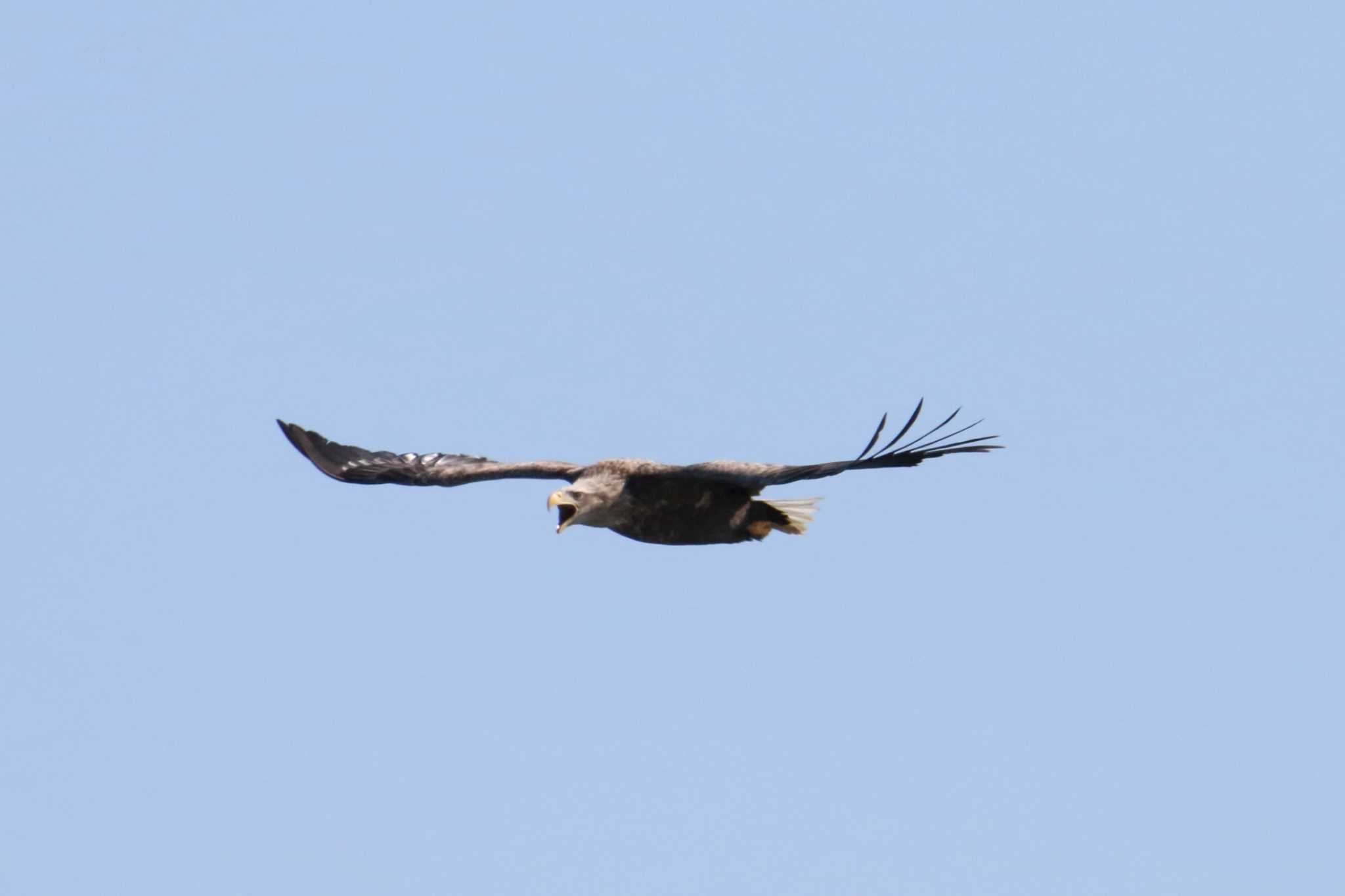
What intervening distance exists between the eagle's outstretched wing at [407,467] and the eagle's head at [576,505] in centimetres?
100

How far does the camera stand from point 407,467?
19.3 metres

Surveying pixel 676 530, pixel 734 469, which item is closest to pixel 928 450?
pixel 734 469

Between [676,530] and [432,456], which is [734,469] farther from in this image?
[432,456]

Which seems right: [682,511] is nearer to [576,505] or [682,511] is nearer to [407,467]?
[576,505]

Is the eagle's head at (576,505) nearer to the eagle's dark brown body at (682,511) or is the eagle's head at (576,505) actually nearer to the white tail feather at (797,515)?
the eagle's dark brown body at (682,511)

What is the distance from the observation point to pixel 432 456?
1962 centimetres

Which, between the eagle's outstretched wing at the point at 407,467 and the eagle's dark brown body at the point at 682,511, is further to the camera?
the eagle's outstretched wing at the point at 407,467

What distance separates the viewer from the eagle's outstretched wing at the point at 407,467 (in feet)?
59.8

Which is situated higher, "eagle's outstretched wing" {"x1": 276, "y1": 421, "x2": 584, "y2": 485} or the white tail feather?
"eagle's outstretched wing" {"x1": 276, "y1": 421, "x2": 584, "y2": 485}

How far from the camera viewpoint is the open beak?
16281 millimetres

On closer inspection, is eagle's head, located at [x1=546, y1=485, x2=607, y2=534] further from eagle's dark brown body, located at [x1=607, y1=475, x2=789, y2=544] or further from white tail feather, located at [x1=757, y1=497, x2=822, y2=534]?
white tail feather, located at [x1=757, y1=497, x2=822, y2=534]

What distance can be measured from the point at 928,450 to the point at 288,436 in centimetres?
778

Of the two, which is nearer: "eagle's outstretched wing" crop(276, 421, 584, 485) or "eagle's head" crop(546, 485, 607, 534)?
"eagle's head" crop(546, 485, 607, 534)

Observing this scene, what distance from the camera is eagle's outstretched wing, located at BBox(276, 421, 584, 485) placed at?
59.8 feet
